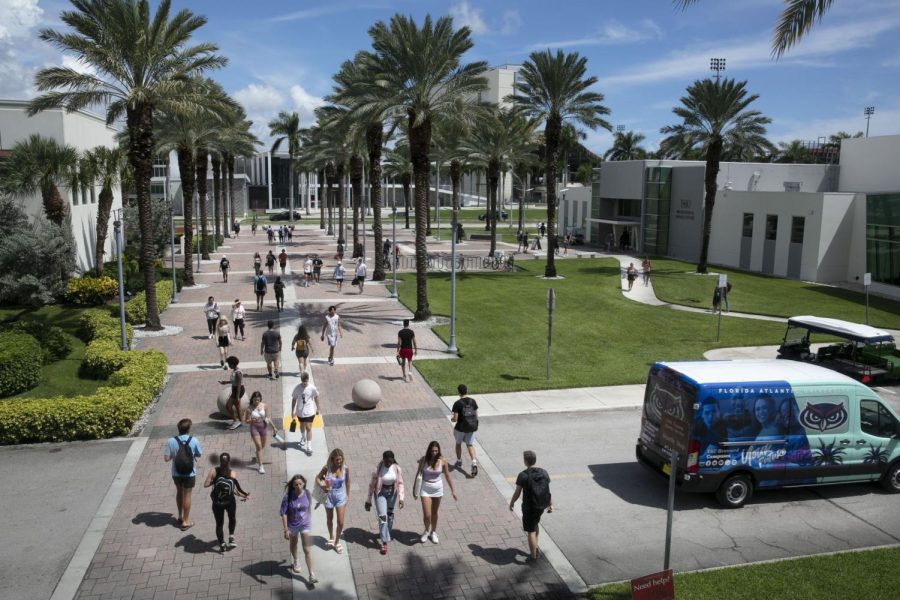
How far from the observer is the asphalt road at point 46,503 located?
367 inches

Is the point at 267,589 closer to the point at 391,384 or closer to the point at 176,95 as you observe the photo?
the point at 391,384

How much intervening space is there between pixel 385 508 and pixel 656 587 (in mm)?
3897

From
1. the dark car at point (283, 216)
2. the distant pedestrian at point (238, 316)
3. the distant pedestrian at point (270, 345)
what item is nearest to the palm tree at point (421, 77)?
the distant pedestrian at point (238, 316)

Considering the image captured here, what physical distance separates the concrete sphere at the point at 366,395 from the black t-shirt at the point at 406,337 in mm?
2196

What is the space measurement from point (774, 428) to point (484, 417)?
6.50 m

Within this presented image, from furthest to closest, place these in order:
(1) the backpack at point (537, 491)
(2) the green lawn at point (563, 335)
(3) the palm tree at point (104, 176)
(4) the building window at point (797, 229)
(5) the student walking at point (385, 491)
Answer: (4) the building window at point (797, 229) < (3) the palm tree at point (104, 176) < (2) the green lawn at point (563, 335) < (5) the student walking at point (385, 491) < (1) the backpack at point (537, 491)

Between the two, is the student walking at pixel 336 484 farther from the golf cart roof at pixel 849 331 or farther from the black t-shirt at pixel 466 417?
the golf cart roof at pixel 849 331

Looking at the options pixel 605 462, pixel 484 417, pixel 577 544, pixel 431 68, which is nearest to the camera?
pixel 577 544

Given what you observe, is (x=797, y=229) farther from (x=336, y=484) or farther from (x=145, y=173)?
(x=336, y=484)

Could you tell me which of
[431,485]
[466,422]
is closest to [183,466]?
[431,485]

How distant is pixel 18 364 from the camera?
16.0 meters

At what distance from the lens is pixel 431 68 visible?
25609mm

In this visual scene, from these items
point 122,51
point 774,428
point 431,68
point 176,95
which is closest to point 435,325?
point 431,68

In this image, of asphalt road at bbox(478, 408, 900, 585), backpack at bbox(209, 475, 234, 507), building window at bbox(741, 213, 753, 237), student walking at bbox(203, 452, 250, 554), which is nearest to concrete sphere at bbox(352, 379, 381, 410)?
asphalt road at bbox(478, 408, 900, 585)
